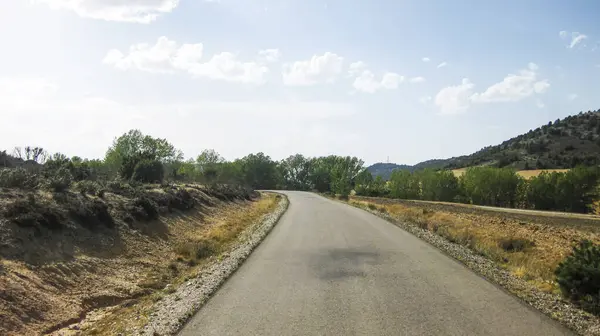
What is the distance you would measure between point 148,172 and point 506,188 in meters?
54.3

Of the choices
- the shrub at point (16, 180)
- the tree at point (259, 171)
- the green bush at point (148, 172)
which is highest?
the tree at point (259, 171)

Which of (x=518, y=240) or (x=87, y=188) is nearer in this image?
(x=87, y=188)

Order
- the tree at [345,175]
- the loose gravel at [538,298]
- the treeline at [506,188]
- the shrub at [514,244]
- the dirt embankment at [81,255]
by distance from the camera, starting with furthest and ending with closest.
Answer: the tree at [345,175]
the treeline at [506,188]
the shrub at [514,244]
the dirt embankment at [81,255]
the loose gravel at [538,298]

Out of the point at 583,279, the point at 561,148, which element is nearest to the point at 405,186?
the point at 561,148

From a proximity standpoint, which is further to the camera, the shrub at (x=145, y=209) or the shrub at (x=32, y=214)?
the shrub at (x=145, y=209)

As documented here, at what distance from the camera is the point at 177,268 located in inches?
541

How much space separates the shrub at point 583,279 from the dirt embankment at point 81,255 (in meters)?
8.55

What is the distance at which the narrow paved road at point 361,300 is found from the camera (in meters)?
7.05

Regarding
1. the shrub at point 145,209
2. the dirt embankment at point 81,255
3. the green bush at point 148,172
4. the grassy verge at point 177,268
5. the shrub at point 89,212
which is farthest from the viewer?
the green bush at point 148,172

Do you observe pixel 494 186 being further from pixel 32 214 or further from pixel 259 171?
pixel 259 171

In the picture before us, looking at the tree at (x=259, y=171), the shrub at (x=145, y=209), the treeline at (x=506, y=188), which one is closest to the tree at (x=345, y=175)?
the treeline at (x=506, y=188)

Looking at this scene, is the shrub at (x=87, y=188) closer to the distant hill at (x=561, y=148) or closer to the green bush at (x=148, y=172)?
the green bush at (x=148, y=172)

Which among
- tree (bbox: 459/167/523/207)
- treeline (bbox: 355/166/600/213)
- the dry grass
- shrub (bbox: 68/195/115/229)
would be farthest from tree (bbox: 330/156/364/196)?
shrub (bbox: 68/195/115/229)

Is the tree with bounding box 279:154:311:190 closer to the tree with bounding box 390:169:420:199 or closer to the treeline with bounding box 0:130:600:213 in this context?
the treeline with bounding box 0:130:600:213
